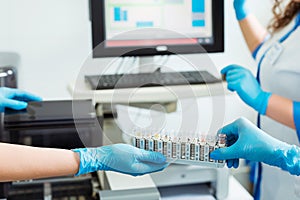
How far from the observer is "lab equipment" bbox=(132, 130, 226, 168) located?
3.44 ft

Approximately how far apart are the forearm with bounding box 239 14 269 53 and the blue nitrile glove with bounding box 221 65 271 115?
17 centimetres

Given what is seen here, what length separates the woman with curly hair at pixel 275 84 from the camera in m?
1.43

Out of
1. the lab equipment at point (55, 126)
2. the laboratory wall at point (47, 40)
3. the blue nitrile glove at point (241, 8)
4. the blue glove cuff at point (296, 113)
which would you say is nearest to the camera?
the lab equipment at point (55, 126)

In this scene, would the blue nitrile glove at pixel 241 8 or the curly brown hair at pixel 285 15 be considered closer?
the curly brown hair at pixel 285 15

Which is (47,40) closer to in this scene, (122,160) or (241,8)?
(241,8)

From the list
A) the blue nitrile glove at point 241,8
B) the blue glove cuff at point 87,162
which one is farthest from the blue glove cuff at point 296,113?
the blue glove cuff at point 87,162

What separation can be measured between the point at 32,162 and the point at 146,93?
66cm

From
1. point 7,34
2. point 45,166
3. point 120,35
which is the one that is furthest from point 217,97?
point 7,34

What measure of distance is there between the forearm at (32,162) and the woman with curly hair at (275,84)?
630mm

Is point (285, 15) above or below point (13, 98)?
above

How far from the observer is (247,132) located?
112 centimetres

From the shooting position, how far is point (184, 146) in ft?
3.43

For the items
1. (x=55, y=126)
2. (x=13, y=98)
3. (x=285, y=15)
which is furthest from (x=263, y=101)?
(x=13, y=98)

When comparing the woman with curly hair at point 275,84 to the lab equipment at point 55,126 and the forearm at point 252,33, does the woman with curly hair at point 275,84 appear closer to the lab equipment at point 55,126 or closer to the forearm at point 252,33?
the forearm at point 252,33
